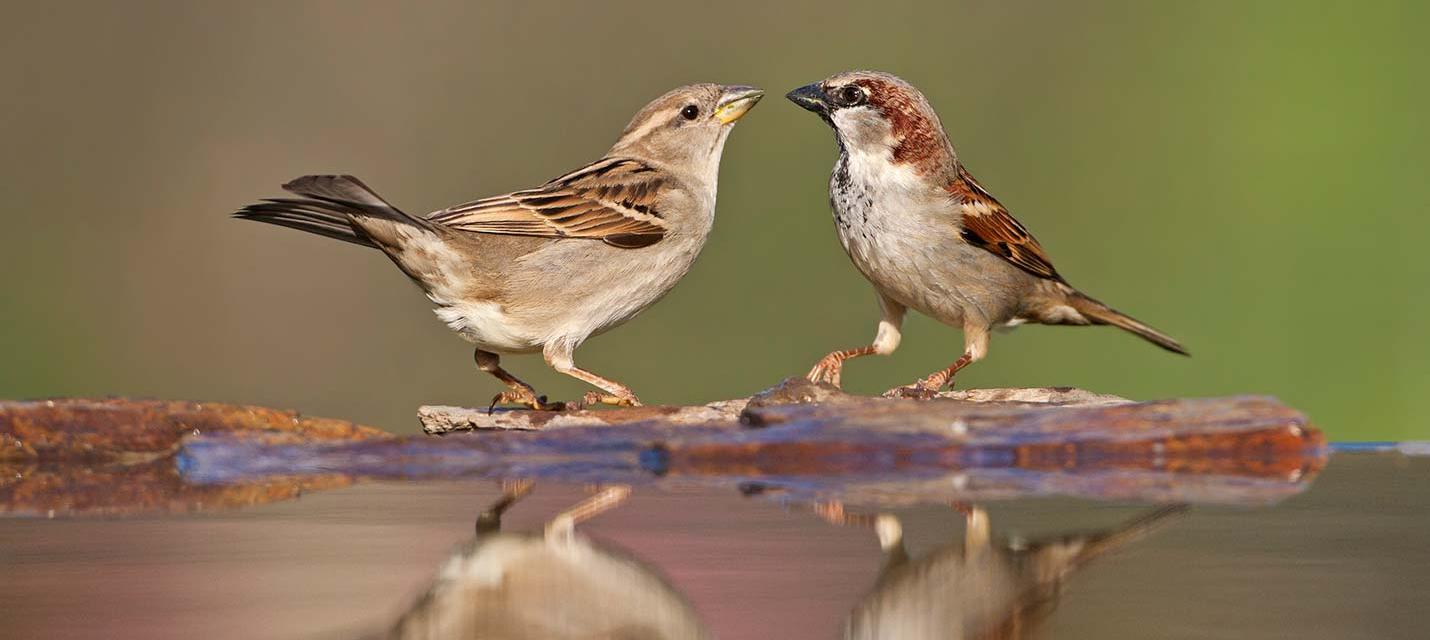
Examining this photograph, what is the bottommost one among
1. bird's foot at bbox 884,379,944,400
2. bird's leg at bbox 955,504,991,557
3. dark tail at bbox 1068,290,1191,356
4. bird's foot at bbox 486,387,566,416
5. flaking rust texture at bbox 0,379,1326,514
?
bird's leg at bbox 955,504,991,557

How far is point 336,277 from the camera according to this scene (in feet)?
33.7

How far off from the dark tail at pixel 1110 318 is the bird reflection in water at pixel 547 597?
13.7 ft

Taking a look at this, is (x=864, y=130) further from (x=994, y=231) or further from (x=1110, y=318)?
(x=1110, y=318)

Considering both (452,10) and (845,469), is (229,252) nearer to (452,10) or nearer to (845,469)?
(452,10)

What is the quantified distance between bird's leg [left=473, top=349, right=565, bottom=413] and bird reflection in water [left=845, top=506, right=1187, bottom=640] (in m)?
2.43

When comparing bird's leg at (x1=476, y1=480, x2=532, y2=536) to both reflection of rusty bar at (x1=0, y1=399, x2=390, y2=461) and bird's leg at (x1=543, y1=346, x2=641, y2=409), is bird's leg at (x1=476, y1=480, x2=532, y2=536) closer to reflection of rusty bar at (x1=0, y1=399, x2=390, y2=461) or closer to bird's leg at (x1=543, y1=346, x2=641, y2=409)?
reflection of rusty bar at (x1=0, y1=399, x2=390, y2=461)

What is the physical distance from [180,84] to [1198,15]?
20.8 ft

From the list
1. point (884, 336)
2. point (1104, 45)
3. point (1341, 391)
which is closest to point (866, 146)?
point (884, 336)

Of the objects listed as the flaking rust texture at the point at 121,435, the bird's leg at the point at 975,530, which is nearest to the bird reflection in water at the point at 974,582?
the bird's leg at the point at 975,530

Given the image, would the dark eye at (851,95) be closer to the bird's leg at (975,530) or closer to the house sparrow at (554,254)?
the house sparrow at (554,254)

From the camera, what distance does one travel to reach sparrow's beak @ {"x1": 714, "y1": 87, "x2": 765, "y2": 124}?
6434 millimetres

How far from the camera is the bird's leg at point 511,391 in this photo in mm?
5418

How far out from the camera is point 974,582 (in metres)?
2.45

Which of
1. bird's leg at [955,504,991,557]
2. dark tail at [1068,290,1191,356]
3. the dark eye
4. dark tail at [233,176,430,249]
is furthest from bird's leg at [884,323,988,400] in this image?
bird's leg at [955,504,991,557]
